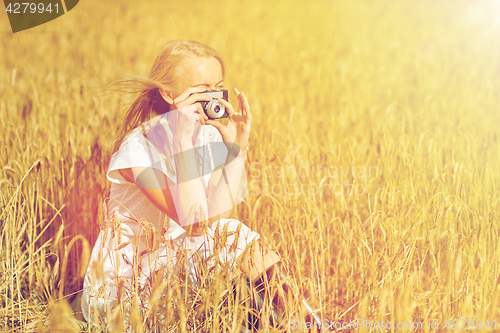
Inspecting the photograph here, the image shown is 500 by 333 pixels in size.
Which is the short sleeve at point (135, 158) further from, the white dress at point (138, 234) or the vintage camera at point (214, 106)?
the vintage camera at point (214, 106)

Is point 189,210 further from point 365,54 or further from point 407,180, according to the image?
point 365,54

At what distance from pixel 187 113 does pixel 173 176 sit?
0.66ft

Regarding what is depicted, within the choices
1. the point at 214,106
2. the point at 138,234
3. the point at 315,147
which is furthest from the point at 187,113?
the point at 315,147

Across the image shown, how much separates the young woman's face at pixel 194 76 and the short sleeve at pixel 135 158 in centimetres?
18

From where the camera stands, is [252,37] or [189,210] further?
[252,37]

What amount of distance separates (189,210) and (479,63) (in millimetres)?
2790

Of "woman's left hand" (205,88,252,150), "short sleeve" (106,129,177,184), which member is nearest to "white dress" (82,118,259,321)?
"short sleeve" (106,129,177,184)

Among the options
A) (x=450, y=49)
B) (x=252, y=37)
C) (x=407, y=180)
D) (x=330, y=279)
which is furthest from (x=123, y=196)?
(x=450, y=49)

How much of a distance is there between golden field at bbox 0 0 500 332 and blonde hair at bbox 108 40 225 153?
5.0 inches

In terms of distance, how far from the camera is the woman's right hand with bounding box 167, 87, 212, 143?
120 cm

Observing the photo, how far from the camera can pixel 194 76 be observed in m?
1.23

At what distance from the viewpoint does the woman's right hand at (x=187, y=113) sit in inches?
47.4

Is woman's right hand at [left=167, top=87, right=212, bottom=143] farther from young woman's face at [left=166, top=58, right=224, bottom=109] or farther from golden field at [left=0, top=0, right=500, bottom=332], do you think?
golden field at [left=0, top=0, right=500, bottom=332]

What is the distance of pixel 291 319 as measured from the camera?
1.14m
